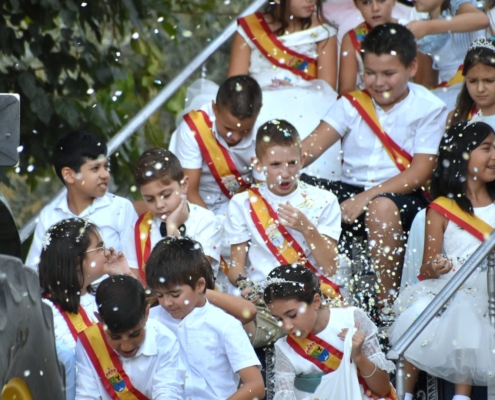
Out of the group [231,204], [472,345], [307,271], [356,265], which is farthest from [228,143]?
[472,345]

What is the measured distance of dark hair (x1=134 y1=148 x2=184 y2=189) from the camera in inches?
227

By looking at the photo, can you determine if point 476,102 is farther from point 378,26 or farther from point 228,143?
point 228,143

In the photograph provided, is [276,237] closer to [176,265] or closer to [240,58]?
[176,265]

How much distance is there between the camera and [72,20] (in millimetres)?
7582

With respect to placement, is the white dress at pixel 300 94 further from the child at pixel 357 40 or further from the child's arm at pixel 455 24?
the child's arm at pixel 455 24

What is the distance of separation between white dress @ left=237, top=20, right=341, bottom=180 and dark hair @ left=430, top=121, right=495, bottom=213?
102cm

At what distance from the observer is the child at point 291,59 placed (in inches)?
279

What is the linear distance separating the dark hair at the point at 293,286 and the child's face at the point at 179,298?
0.34 metres

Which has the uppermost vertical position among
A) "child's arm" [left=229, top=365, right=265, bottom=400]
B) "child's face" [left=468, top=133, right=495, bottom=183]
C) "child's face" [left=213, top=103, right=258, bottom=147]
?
"child's face" [left=213, top=103, right=258, bottom=147]

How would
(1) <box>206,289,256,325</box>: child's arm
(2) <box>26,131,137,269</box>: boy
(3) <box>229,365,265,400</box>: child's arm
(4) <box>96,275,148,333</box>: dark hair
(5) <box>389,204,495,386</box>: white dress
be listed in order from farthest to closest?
(2) <box>26,131,137,269</box>: boy → (1) <box>206,289,256,325</box>: child's arm → (5) <box>389,204,495,386</box>: white dress → (3) <box>229,365,265,400</box>: child's arm → (4) <box>96,275,148,333</box>: dark hair

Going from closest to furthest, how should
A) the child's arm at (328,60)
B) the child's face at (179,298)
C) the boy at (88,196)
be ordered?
the child's face at (179,298), the boy at (88,196), the child's arm at (328,60)

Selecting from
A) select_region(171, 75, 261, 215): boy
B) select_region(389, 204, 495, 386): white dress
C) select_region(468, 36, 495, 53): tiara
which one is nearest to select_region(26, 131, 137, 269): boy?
select_region(171, 75, 261, 215): boy

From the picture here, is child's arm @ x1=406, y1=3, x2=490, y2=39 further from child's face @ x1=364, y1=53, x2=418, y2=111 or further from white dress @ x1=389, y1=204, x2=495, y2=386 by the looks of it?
white dress @ x1=389, y1=204, x2=495, y2=386

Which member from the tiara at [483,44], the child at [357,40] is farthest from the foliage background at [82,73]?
the tiara at [483,44]
